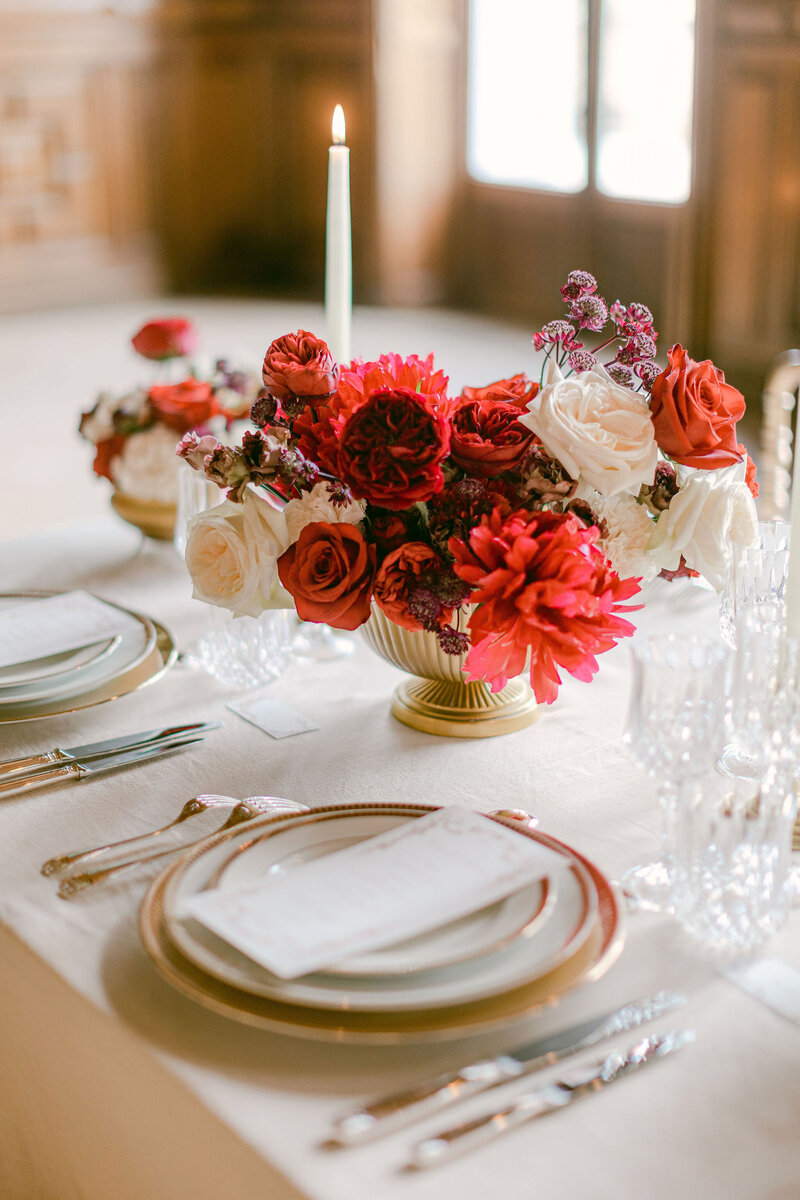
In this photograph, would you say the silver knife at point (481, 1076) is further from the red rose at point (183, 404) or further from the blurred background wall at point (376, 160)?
the blurred background wall at point (376, 160)

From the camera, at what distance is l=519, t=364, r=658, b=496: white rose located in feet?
3.35

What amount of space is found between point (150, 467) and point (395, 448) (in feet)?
2.43

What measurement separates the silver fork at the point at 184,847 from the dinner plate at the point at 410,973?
0.28 feet

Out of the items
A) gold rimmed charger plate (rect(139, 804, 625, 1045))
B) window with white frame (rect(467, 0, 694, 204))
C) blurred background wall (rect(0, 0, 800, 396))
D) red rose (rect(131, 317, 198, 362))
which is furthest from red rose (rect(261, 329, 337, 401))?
window with white frame (rect(467, 0, 694, 204))

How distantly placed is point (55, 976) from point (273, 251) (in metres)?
7.04

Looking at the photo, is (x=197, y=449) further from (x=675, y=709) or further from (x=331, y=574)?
(x=675, y=709)

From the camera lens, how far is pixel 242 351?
6.00 meters

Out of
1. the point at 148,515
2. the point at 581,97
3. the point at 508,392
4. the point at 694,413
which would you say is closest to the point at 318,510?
the point at 508,392

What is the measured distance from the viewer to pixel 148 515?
166cm

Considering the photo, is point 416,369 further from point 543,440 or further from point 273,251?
point 273,251

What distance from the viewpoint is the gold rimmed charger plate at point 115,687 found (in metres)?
1.19

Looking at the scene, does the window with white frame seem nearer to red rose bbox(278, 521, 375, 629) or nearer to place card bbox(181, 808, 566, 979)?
Result: red rose bbox(278, 521, 375, 629)

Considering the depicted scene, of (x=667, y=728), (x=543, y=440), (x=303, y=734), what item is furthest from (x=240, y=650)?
(x=667, y=728)

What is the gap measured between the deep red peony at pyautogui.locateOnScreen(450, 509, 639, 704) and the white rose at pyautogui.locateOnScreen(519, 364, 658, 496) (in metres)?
0.06
